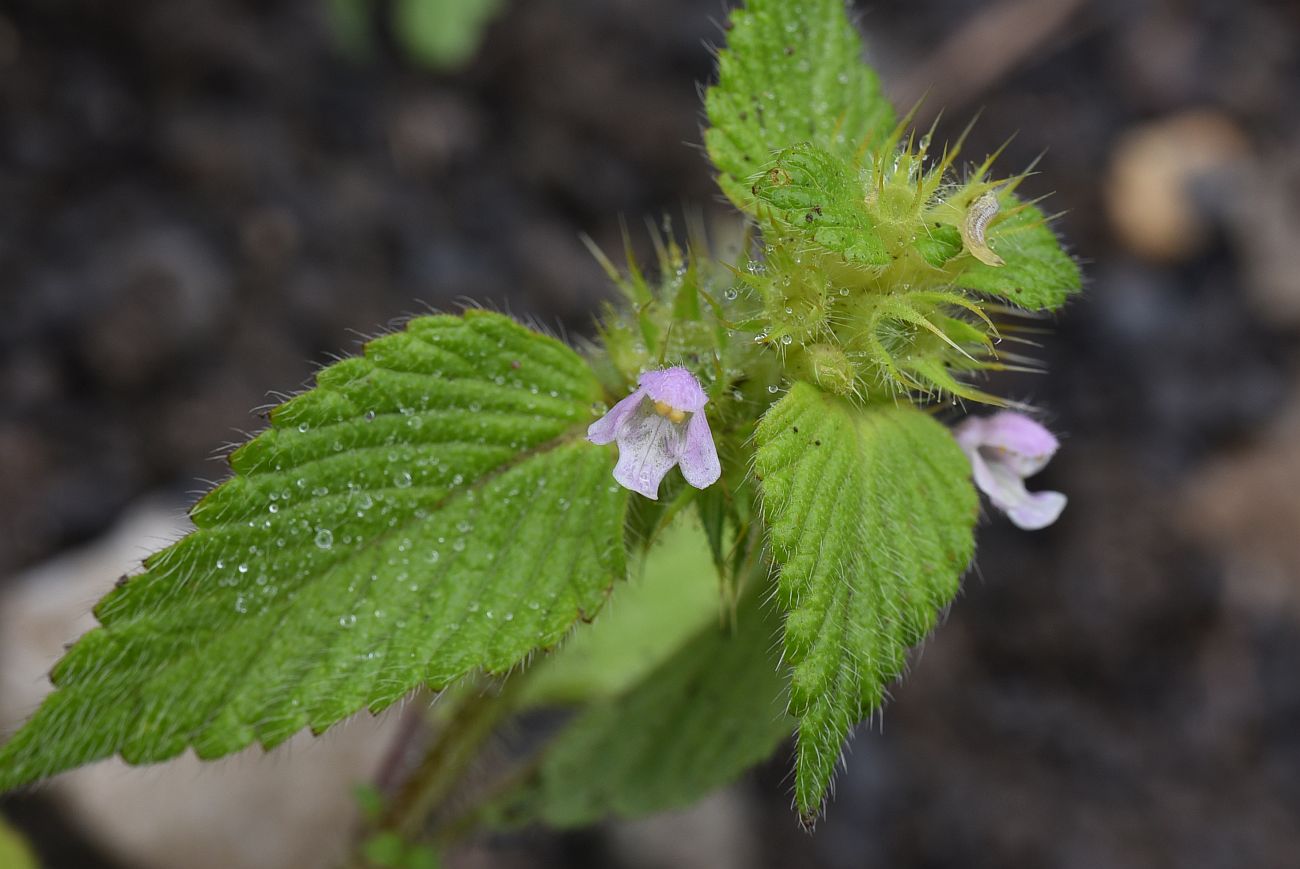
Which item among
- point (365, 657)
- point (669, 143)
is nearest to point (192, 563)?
point (365, 657)

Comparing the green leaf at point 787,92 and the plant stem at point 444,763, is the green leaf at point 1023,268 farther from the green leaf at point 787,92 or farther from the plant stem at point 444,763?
the plant stem at point 444,763

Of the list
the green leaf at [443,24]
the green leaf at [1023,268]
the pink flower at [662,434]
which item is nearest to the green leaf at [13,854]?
the pink flower at [662,434]

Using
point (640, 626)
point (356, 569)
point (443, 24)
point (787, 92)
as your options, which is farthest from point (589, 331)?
point (356, 569)

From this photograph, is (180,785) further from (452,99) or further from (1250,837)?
(1250,837)

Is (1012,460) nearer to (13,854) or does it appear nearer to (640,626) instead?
(640,626)

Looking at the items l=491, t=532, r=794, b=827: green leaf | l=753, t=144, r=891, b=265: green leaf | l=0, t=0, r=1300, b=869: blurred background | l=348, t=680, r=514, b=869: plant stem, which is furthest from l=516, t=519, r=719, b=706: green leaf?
l=753, t=144, r=891, b=265: green leaf
